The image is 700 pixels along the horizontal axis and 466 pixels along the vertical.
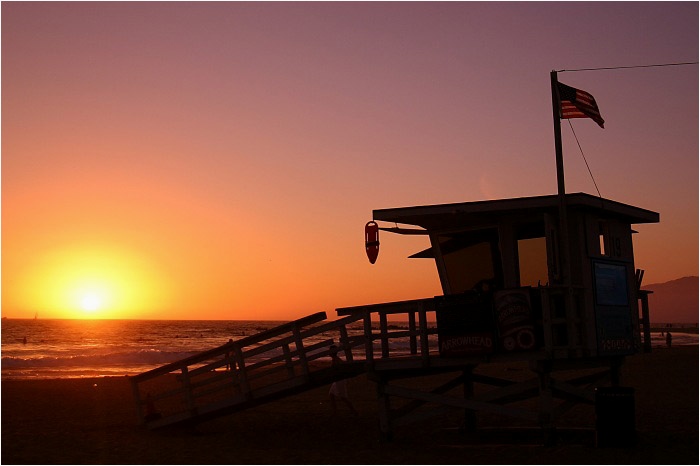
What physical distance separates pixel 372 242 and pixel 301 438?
4789 millimetres

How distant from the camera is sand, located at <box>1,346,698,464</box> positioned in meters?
13.5

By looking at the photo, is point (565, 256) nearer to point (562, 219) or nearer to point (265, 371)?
point (562, 219)

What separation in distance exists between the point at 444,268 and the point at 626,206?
3669mm

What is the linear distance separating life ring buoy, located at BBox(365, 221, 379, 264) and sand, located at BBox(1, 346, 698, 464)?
140 inches

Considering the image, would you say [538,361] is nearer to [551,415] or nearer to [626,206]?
[551,415]

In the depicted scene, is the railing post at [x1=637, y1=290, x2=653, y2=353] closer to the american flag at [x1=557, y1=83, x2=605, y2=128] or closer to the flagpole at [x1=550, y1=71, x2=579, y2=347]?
the flagpole at [x1=550, y1=71, x2=579, y2=347]

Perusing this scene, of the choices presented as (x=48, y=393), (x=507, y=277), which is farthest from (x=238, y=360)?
(x=48, y=393)

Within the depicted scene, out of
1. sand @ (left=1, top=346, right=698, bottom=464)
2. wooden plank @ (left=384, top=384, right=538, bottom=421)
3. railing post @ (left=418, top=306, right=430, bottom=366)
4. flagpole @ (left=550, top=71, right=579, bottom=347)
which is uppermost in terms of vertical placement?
flagpole @ (left=550, top=71, right=579, bottom=347)

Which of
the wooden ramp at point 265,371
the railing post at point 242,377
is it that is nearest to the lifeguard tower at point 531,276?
the wooden ramp at point 265,371

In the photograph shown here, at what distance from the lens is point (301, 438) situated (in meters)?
16.7

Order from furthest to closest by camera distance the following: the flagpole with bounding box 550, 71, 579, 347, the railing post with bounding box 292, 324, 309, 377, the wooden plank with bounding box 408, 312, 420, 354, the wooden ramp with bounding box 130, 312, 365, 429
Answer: the railing post with bounding box 292, 324, 309, 377, the wooden ramp with bounding box 130, 312, 365, 429, the wooden plank with bounding box 408, 312, 420, 354, the flagpole with bounding box 550, 71, 579, 347

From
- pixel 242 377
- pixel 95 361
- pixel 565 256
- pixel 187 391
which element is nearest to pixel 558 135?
pixel 565 256

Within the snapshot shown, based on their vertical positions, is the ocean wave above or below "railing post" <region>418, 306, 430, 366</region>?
below

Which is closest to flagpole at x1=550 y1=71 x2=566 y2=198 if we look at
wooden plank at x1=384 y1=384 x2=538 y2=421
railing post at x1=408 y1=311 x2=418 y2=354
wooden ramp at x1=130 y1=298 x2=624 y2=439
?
wooden ramp at x1=130 y1=298 x2=624 y2=439
